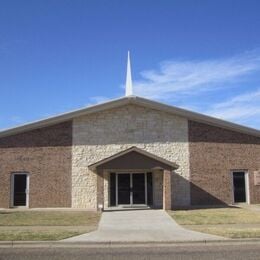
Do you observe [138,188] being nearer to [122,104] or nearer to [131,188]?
[131,188]

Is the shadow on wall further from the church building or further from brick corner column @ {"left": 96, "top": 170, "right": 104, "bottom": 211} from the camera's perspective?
brick corner column @ {"left": 96, "top": 170, "right": 104, "bottom": 211}

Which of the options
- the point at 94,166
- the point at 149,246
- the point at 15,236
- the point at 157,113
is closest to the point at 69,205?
the point at 94,166

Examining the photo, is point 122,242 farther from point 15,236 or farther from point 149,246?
point 15,236

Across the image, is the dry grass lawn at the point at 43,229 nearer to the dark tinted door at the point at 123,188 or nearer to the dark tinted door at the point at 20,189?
the dark tinted door at the point at 123,188

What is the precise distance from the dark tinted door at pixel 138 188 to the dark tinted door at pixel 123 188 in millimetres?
375

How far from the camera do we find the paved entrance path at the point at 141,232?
13039 mm

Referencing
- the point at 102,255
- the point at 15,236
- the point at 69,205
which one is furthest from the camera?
the point at 69,205

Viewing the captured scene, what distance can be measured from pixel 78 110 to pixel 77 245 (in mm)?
15843

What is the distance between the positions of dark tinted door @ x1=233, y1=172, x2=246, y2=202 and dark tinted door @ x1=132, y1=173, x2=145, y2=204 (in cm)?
611

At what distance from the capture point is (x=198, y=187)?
28188 millimetres

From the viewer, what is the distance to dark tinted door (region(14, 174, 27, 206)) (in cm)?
2744

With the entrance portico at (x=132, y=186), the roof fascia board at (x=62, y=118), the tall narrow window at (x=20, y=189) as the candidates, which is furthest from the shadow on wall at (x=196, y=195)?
the tall narrow window at (x=20, y=189)

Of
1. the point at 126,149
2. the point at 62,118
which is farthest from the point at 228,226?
the point at 62,118

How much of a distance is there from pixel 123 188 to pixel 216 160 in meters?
6.25
